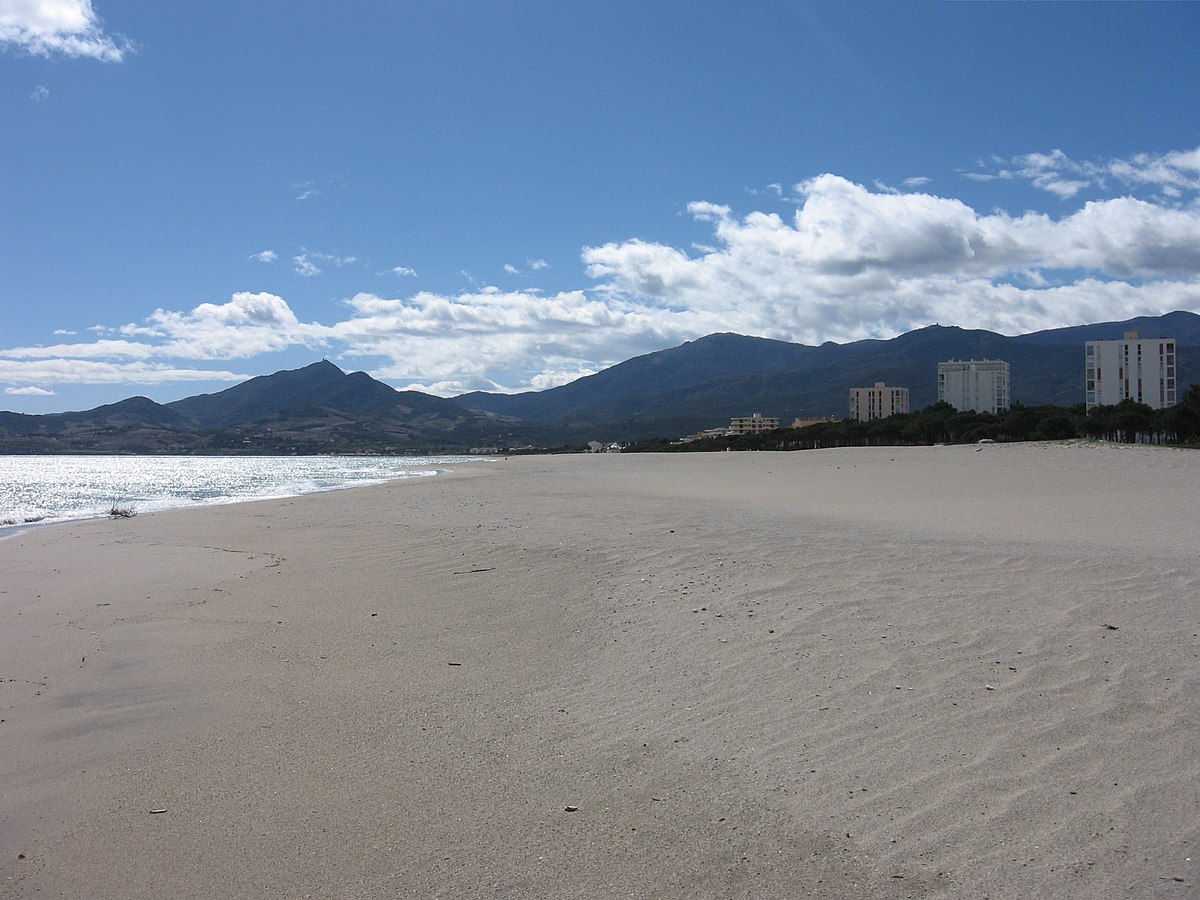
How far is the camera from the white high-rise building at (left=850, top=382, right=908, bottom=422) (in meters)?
148

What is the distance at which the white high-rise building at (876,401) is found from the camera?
148 m

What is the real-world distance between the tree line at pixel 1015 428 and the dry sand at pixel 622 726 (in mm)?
31705

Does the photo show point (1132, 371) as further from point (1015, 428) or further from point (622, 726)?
point (622, 726)

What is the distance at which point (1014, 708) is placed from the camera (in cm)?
445

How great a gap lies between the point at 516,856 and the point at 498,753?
40.3 inches

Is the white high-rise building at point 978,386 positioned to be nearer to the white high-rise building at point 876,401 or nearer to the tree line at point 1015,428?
the white high-rise building at point 876,401

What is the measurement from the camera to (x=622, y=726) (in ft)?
14.9

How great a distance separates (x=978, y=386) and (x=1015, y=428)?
96.5m

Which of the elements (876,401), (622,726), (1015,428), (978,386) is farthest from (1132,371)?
(622,726)

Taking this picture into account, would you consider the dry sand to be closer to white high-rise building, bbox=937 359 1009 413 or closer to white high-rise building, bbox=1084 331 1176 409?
white high-rise building, bbox=1084 331 1176 409

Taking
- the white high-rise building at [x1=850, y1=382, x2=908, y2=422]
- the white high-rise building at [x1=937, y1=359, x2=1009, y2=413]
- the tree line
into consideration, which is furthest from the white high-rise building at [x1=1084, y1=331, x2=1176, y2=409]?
the white high-rise building at [x1=850, y1=382, x2=908, y2=422]

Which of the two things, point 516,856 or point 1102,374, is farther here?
point 1102,374

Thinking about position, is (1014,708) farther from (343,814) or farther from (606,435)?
(606,435)

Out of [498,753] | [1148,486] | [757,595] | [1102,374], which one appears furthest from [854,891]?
[1102,374]
